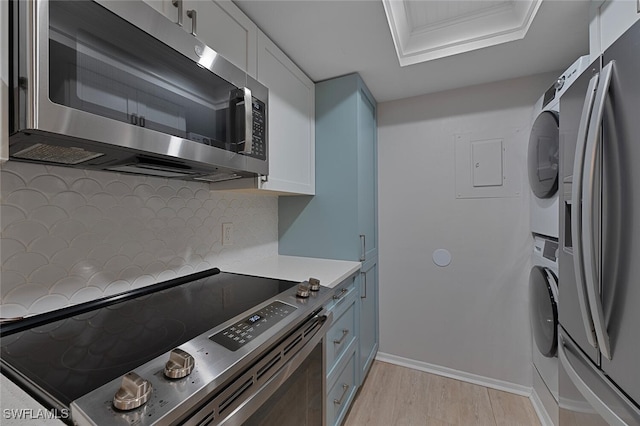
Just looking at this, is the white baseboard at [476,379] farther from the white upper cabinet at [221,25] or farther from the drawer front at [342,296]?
the white upper cabinet at [221,25]

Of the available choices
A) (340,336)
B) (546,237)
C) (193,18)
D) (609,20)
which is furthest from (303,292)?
(609,20)

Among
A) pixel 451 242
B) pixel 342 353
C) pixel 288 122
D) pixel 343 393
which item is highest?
pixel 288 122

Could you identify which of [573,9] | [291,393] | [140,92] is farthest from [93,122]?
[573,9]

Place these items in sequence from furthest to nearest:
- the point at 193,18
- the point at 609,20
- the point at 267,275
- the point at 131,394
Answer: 1. the point at 267,275
2. the point at 609,20
3. the point at 193,18
4. the point at 131,394

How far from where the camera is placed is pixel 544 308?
148 centimetres

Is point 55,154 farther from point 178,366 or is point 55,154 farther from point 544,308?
point 544,308

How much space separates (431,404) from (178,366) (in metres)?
1.83

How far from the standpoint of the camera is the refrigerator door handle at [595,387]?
0.67 meters

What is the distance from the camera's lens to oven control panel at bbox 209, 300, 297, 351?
0.74 metres

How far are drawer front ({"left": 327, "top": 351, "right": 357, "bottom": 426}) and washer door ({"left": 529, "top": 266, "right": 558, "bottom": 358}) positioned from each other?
106cm

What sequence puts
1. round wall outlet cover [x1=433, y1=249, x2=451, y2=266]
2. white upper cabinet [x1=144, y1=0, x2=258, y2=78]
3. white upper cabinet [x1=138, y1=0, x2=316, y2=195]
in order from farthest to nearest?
round wall outlet cover [x1=433, y1=249, x2=451, y2=266]
white upper cabinet [x1=138, y1=0, x2=316, y2=195]
white upper cabinet [x1=144, y1=0, x2=258, y2=78]

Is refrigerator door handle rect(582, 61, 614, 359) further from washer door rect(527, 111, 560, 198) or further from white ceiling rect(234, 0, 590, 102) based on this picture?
white ceiling rect(234, 0, 590, 102)

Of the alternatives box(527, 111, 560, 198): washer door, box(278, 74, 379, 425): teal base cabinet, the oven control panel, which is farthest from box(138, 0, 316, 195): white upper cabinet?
box(527, 111, 560, 198): washer door

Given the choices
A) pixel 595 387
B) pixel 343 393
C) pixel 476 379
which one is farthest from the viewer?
pixel 476 379
